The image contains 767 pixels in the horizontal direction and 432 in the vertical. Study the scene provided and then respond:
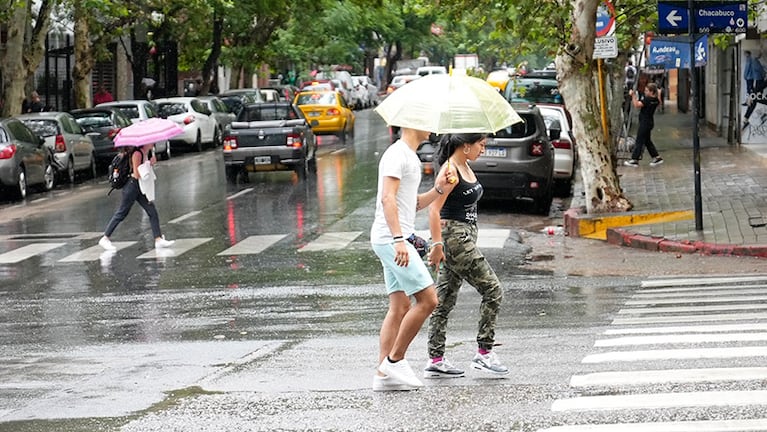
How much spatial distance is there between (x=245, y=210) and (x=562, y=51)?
644 cm

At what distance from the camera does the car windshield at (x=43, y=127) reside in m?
30.3

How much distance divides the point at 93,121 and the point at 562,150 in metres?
14.2

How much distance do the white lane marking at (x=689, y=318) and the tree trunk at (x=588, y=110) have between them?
9196 millimetres

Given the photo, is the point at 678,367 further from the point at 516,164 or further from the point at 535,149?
the point at 535,149

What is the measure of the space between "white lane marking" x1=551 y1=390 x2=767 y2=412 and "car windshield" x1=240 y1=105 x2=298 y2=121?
23035 mm

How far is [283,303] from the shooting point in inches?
524

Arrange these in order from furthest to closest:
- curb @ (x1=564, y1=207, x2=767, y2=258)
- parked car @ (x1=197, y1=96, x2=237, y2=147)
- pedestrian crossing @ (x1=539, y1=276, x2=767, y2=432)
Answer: parked car @ (x1=197, y1=96, x2=237, y2=147) < curb @ (x1=564, y1=207, x2=767, y2=258) < pedestrian crossing @ (x1=539, y1=276, x2=767, y2=432)

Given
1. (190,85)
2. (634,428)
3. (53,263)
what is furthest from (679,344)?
(190,85)

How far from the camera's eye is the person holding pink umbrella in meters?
18.7

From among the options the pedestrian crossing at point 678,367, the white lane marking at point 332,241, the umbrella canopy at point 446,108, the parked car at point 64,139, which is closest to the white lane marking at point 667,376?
the pedestrian crossing at point 678,367

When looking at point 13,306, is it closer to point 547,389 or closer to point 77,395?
point 77,395

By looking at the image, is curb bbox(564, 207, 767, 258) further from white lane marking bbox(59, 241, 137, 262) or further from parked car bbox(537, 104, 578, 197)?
white lane marking bbox(59, 241, 137, 262)

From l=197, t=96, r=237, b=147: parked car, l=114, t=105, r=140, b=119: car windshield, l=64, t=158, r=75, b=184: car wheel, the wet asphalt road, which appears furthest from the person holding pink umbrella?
l=197, t=96, r=237, b=147: parked car

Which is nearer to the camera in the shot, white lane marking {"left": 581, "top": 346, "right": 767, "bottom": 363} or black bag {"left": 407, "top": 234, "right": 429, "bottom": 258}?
black bag {"left": 407, "top": 234, "right": 429, "bottom": 258}
